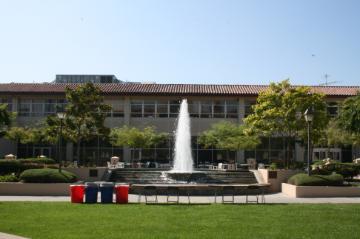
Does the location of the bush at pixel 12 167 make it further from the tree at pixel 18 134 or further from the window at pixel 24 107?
the window at pixel 24 107

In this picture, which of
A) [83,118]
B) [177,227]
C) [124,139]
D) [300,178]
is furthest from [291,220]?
[124,139]

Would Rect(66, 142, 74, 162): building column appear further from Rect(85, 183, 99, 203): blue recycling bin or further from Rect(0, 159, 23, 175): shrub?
Rect(85, 183, 99, 203): blue recycling bin

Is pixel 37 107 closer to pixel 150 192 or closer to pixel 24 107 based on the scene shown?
pixel 24 107

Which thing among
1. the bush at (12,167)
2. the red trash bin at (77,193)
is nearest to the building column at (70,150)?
the bush at (12,167)

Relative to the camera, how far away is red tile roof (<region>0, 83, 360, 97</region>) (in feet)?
161

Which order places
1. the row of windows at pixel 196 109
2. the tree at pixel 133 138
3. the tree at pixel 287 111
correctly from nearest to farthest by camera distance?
1. the tree at pixel 287 111
2. the tree at pixel 133 138
3. the row of windows at pixel 196 109

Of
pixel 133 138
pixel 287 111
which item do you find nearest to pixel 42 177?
pixel 287 111

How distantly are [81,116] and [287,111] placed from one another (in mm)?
13571

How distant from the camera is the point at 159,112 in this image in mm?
50094

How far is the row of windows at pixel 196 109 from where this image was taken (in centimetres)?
4991

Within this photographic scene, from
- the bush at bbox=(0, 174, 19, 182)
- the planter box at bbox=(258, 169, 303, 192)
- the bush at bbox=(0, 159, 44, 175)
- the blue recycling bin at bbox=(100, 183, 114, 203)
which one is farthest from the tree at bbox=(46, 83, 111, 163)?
the blue recycling bin at bbox=(100, 183, 114, 203)

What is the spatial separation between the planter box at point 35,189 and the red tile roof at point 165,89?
81.9 ft

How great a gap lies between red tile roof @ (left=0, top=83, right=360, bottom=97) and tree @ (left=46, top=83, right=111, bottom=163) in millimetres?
14861

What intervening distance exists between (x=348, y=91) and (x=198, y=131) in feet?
51.1
